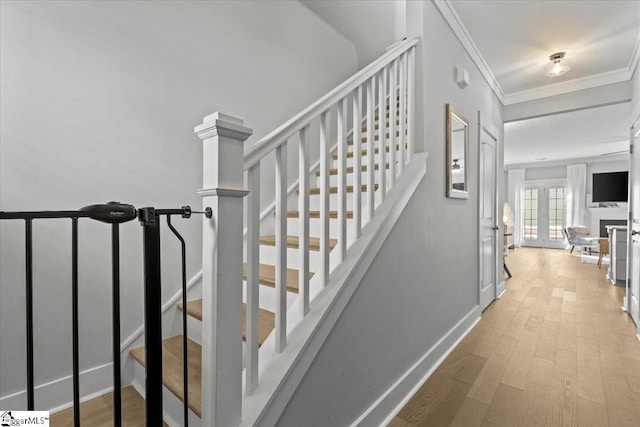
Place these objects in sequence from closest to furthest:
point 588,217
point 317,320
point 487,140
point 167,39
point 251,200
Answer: point 251,200
point 317,320
point 167,39
point 487,140
point 588,217

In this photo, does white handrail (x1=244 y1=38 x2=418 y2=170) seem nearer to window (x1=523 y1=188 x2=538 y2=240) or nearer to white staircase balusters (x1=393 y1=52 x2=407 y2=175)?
white staircase balusters (x1=393 y1=52 x2=407 y2=175)

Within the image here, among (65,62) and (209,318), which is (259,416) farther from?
(65,62)

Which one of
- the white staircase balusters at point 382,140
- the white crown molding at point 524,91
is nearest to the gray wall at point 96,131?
the white staircase balusters at point 382,140

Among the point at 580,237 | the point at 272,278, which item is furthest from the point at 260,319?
the point at 580,237

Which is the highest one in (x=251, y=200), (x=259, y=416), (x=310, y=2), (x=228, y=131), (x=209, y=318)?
(x=310, y=2)

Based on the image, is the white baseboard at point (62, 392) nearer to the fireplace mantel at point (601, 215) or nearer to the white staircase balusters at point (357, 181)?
the white staircase balusters at point (357, 181)

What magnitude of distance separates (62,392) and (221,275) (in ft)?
4.68

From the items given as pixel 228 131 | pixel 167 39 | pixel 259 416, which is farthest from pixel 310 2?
pixel 259 416

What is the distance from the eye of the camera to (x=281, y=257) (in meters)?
1.16

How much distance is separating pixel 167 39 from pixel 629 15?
353 cm

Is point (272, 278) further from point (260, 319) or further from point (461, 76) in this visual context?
point (461, 76)

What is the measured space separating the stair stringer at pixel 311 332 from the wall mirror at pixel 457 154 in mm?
992

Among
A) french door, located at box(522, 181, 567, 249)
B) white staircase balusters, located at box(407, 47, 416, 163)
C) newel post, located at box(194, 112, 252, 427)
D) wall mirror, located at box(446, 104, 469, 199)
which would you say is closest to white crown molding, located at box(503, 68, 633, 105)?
wall mirror, located at box(446, 104, 469, 199)

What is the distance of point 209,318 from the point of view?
96cm
